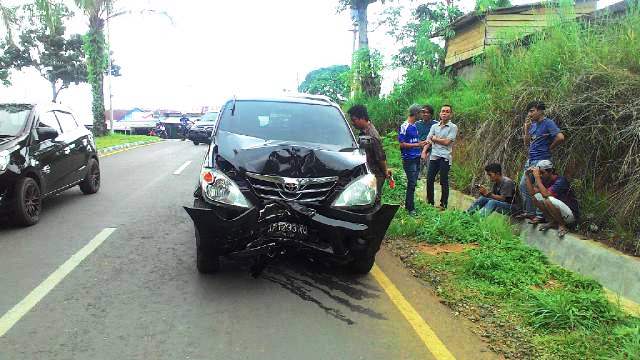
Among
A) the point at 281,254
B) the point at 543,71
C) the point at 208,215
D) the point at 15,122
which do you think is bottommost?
the point at 281,254

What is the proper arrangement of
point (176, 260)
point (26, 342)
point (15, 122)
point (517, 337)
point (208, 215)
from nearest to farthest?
point (26, 342) < point (517, 337) < point (208, 215) < point (176, 260) < point (15, 122)

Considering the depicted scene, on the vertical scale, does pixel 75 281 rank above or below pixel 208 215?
below

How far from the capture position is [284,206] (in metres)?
4.62

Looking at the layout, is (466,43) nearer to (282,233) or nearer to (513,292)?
(513,292)

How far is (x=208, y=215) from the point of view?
4.53m

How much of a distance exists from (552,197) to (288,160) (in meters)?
3.59

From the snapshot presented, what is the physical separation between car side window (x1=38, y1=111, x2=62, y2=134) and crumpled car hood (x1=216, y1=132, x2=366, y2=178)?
14.1 feet

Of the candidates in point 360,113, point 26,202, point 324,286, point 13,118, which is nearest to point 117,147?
point 13,118

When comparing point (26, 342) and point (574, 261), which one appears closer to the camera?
point (26, 342)

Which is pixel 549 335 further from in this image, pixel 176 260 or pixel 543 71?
pixel 543 71

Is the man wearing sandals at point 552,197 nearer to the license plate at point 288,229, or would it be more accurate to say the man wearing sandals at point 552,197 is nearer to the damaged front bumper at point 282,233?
the damaged front bumper at point 282,233

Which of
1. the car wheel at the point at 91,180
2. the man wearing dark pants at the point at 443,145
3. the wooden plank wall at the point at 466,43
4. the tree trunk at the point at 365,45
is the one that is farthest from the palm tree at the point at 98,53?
the man wearing dark pants at the point at 443,145

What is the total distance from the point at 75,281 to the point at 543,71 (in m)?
7.08

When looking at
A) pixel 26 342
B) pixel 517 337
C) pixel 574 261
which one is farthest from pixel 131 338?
pixel 574 261
